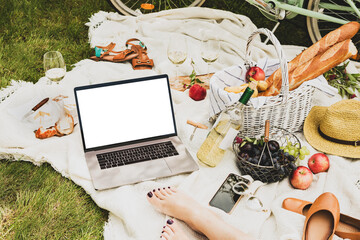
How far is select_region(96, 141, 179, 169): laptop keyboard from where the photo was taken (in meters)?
1.97

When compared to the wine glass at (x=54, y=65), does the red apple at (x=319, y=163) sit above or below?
below

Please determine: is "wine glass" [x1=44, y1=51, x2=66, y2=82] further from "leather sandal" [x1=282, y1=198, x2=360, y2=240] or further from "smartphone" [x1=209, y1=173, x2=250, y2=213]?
"leather sandal" [x1=282, y1=198, x2=360, y2=240]

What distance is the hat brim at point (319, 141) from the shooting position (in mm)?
2107

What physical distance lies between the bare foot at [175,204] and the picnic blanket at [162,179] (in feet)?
0.17

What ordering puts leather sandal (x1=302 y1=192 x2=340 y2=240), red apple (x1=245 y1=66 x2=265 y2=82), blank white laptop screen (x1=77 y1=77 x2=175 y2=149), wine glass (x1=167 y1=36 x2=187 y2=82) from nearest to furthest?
leather sandal (x1=302 y1=192 x2=340 y2=240)
blank white laptop screen (x1=77 y1=77 x2=175 y2=149)
red apple (x1=245 y1=66 x2=265 y2=82)
wine glass (x1=167 y1=36 x2=187 y2=82)

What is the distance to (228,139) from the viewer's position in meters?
1.98

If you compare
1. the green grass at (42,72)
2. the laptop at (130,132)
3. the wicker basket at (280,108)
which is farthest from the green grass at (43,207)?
the wicker basket at (280,108)

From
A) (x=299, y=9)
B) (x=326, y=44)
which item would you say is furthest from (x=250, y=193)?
(x=299, y=9)

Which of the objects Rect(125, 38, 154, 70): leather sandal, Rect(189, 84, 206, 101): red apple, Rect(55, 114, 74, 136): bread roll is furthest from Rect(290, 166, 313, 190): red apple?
Rect(125, 38, 154, 70): leather sandal

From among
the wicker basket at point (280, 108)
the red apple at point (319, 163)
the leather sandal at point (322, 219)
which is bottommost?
the red apple at point (319, 163)

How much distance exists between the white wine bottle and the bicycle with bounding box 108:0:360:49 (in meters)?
1.02

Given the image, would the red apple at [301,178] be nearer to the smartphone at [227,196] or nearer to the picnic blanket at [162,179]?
the picnic blanket at [162,179]

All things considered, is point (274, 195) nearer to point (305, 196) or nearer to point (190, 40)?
point (305, 196)

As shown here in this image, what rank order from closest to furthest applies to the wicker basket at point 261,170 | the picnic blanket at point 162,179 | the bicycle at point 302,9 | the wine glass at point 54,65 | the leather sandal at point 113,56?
1. the picnic blanket at point 162,179
2. the wicker basket at point 261,170
3. the wine glass at point 54,65
4. the bicycle at point 302,9
5. the leather sandal at point 113,56
